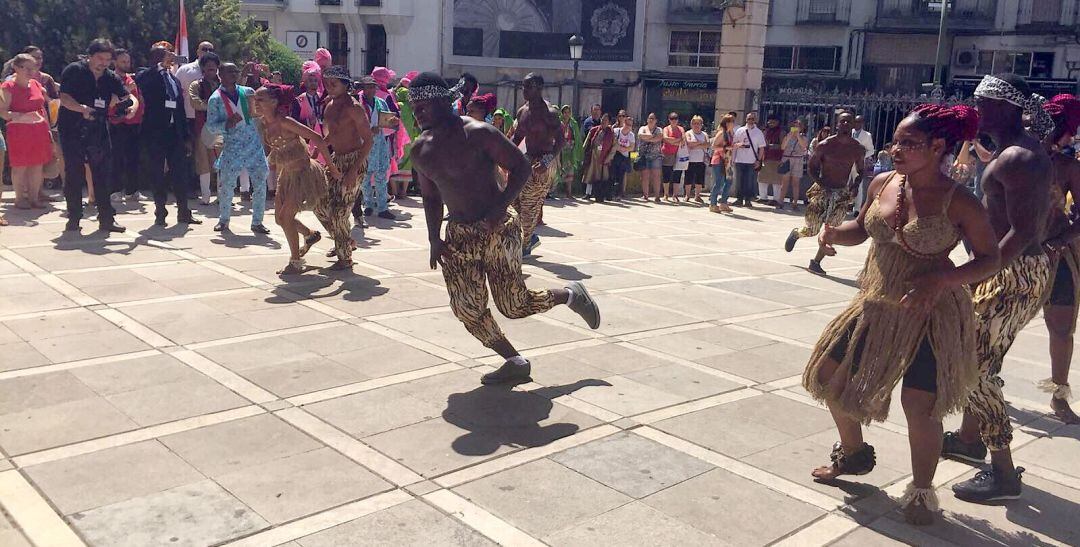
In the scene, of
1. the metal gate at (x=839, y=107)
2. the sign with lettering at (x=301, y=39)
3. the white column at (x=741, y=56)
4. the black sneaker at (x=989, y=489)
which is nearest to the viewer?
the black sneaker at (x=989, y=489)

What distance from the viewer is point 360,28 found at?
4547cm

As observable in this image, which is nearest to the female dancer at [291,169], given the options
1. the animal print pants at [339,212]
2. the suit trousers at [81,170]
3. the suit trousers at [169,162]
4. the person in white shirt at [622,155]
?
the animal print pants at [339,212]

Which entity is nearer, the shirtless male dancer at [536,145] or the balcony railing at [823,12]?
the shirtless male dancer at [536,145]

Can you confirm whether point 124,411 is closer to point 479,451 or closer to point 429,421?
point 429,421

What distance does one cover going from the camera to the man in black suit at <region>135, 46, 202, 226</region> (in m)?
11.0

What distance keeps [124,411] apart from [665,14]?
140 feet

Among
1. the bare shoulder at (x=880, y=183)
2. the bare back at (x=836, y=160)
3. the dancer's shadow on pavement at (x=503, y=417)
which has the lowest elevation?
the dancer's shadow on pavement at (x=503, y=417)

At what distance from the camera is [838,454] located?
4.35m

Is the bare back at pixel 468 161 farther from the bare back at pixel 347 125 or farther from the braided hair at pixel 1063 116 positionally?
the bare back at pixel 347 125

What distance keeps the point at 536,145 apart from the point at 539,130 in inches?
6.3

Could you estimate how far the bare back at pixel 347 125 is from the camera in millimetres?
8977

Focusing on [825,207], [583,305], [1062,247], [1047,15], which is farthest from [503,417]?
[1047,15]

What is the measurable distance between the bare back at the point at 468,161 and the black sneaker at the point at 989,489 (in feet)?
9.24

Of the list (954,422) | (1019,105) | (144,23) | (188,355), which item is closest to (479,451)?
(188,355)
